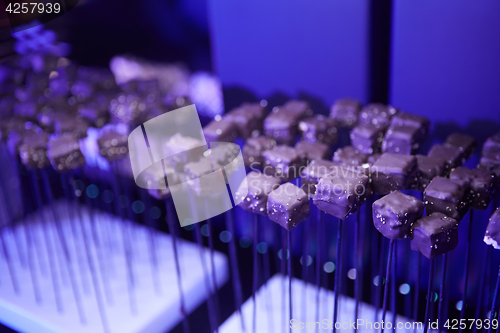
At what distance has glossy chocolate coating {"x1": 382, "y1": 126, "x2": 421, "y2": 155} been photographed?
0.75 meters

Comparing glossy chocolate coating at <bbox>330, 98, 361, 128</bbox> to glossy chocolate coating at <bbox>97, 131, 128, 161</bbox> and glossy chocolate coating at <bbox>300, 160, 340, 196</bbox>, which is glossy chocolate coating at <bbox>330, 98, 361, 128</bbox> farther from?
glossy chocolate coating at <bbox>97, 131, 128, 161</bbox>

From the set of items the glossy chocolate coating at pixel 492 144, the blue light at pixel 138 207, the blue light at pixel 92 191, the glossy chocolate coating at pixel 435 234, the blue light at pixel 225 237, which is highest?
the glossy chocolate coating at pixel 492 144

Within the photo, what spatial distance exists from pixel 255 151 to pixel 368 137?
0.62ft

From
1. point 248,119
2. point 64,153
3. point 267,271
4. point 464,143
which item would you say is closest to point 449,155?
point 464,143

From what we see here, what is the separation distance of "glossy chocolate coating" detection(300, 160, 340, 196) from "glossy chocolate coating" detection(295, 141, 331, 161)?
58 millimetres

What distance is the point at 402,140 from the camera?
755mm

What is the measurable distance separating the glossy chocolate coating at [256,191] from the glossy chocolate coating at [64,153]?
36 centimetres

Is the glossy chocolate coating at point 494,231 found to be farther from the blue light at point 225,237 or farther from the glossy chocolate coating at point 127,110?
the blue light at point 225,237

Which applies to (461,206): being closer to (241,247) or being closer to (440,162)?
(440,162)

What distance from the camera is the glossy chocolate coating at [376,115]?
833 mm

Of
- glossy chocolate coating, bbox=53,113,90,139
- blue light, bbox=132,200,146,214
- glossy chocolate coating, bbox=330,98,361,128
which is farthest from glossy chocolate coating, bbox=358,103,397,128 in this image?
blue light, bbox=132,200,146,214

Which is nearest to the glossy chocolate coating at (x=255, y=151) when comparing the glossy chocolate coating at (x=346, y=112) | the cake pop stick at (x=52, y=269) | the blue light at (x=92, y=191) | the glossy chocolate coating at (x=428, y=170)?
the glossy chocolate coating at (x=346, y=112)

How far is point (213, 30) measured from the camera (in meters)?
1.10

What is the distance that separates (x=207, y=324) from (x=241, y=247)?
0.28 m
